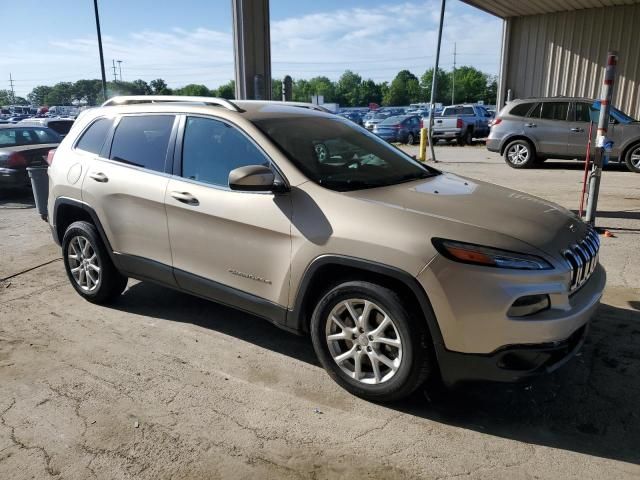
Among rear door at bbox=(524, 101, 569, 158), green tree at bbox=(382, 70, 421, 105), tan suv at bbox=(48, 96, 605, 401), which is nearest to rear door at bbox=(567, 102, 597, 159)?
rear door at bbox=(524, 101, 569, 158)

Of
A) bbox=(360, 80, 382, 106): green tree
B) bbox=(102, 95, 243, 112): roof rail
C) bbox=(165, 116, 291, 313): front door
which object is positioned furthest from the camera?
bbox=(360, 80, 382, 106): green tree

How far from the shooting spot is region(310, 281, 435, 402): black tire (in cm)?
285

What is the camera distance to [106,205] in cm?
429

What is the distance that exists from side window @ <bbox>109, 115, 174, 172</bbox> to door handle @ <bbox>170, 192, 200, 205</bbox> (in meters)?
0.31

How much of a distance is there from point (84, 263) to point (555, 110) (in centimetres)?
1213

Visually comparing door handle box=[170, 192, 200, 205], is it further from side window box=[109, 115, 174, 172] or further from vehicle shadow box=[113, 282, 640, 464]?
vehicle shadow box=[113, 282, 640, 464]

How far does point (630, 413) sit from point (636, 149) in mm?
11536

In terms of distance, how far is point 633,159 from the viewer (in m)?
12.6

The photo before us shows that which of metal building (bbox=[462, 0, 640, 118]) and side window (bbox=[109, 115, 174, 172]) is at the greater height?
metal building (bbox=[462, 0, 640, 118])

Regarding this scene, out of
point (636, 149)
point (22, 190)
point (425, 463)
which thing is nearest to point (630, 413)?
point (425, 463)

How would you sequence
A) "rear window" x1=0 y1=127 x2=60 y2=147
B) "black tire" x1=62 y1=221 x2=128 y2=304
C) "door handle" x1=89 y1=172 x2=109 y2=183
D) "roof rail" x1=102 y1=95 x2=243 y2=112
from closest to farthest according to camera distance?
1. "roof rail" x1=102 y1=95 x2=243 y2=112
2. "door handle" x1=89 y1=172 x2=109 y2=183
3. "black tire" x1=62 y1=221 x2=128 y2=304
4. "rear window" x1=0 y1=127 x2=60 y2=147

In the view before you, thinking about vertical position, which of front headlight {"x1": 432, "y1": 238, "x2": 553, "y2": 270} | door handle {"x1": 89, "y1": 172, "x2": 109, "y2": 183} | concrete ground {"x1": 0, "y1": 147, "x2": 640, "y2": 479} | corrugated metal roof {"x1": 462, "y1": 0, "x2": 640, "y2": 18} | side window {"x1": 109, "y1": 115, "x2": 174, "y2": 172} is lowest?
concrete ground {"x1": 0, "y1": 147, "x2": 640, "y2": 479}

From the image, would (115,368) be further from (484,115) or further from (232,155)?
(484,115)

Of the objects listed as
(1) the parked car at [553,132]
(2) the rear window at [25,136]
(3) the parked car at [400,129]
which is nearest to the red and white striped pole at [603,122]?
(1) the parked car at [553,132]
